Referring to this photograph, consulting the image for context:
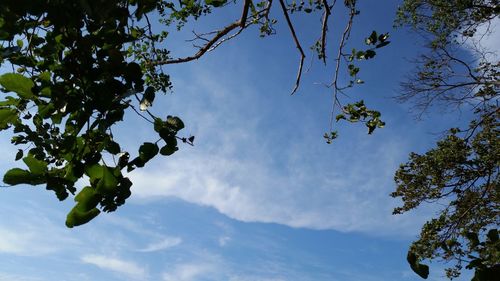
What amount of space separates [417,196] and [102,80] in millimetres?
9807

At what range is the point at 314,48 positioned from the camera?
5.77 meters

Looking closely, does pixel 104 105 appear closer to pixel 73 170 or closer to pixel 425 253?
pixel 73 170

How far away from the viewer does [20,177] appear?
1531 mm

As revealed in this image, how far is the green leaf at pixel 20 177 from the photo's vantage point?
147 cm

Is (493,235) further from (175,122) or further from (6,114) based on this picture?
(6,114)

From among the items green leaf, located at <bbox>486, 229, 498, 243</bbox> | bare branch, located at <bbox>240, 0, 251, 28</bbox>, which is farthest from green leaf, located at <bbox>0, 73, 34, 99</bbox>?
bare branch, located at <bbox>240, 0, 251, 28</bbox>

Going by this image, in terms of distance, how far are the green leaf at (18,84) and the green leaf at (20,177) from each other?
0.33 m

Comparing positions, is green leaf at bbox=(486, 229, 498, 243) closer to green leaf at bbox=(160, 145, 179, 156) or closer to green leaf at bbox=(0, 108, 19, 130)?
green leaf at bbox=(160, 145, 179, 156)

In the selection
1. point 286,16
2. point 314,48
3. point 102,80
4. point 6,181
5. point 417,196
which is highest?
point 417,196

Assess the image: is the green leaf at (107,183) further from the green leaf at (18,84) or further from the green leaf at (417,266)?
the green leaf at (417,266)

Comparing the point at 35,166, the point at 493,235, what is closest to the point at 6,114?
the point at 35,166

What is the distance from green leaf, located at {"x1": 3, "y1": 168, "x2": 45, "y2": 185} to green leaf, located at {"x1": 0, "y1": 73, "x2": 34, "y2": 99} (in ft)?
1.07

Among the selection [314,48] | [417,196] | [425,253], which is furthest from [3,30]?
[417,196]

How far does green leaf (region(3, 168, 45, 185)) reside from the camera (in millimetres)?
1473
